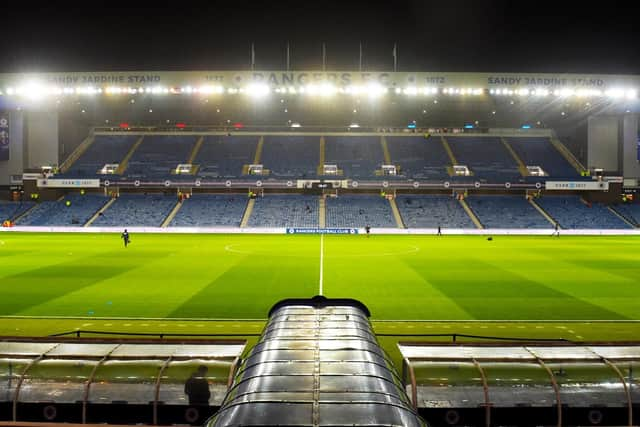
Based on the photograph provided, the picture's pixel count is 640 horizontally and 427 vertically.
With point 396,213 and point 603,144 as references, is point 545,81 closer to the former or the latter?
point 603,144

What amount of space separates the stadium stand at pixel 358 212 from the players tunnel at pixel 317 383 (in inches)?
1933

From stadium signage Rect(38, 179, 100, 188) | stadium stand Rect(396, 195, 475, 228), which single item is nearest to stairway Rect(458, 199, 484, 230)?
stadium stand Rect(396, 195, 475, 228)

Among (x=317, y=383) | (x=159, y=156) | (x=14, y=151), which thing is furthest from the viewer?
(x=159, y=156)

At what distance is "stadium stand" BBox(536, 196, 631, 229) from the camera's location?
2167 inches

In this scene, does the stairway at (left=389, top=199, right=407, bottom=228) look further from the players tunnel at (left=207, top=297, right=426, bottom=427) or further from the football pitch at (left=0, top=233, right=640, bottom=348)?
the players tunnel at (left=207, top=297, right=426, bottom=427)

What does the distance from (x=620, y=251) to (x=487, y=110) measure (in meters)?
27.5

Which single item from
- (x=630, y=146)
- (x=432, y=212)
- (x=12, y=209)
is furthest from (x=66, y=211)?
(x=630, y=146)

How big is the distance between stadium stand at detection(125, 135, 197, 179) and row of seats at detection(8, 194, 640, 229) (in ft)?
11.2

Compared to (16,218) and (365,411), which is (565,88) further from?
(16,218)

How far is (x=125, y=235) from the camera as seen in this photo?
121ft

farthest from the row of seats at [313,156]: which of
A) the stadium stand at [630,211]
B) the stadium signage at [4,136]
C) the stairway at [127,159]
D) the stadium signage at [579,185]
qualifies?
the stadium signage at [4,136]

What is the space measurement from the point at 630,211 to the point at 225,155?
2233 inches

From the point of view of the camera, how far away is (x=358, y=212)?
5856 centimetres

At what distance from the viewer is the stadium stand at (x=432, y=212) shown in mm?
55344
